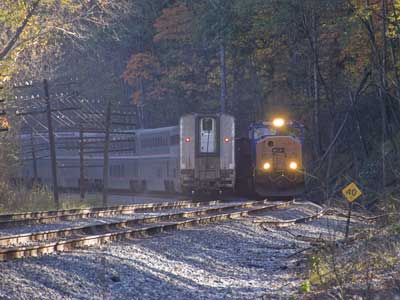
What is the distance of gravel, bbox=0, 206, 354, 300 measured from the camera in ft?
34.9

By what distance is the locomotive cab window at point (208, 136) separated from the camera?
1270 inches

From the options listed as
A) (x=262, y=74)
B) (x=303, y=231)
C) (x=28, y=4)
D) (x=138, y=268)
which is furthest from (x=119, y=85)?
(x=138, y=268)

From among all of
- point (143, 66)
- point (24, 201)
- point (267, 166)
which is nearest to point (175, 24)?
point (143, 66)

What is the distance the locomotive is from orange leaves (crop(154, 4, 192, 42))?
680 inches

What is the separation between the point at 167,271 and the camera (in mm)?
12789

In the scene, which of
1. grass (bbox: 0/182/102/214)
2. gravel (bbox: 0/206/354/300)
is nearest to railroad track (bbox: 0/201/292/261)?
gravel (bbox: 0/206/354/300)

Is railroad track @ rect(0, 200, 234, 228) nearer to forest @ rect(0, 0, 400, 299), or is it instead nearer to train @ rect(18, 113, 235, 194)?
forest @ rect(0, 0, 400, 299)

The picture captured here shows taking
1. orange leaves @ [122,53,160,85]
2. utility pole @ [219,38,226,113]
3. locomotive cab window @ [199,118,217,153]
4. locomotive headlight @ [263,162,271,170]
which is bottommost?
locomotive headlight @ [263,162,271,170]

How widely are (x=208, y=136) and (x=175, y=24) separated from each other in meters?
18.8

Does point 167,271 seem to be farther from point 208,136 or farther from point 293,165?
point 293,165

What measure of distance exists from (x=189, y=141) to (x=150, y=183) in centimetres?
623

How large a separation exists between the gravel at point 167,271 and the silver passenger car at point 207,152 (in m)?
14.0

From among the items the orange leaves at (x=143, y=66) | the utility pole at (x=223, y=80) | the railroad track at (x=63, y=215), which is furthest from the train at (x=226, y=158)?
the orange leaves at (x=143, y=66)

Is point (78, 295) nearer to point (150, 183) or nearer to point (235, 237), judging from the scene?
point (235, 237)
